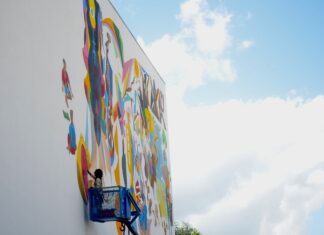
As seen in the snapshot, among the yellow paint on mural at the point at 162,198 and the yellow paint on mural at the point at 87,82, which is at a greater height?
the yellow paint on mural at the point at 162,198

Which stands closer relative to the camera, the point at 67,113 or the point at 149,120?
the point at 67,113

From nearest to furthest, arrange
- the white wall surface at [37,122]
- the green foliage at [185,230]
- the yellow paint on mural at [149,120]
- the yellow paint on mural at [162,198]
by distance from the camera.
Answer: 1. the white wall surface at [37,122]
2. the yellow paint on mural at [149,120]
3. the yellow paint on mural at [162,198]
4. the green foliage at [185,230]

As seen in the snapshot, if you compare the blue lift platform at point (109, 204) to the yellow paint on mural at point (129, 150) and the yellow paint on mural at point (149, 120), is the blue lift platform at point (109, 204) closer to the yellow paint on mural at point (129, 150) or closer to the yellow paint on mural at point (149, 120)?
the yellow paint on mural at point (129, 150)

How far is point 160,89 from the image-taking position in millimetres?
16047

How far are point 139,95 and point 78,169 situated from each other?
5.32 metres

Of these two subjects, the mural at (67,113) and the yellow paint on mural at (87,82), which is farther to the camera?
the yellow paint on mural at (87,82)

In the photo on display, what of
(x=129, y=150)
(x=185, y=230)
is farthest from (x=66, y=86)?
(x=185, y=230)

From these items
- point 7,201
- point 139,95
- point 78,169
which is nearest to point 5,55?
point 7,201

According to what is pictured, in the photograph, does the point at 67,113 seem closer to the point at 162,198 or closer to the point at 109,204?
the point at 109,204

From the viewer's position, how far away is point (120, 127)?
410 inches

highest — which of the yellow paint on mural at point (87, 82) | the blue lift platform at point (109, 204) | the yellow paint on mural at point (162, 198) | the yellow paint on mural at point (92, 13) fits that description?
the yellow paint on mural at point (92, 13)

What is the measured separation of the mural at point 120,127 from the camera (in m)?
8.67

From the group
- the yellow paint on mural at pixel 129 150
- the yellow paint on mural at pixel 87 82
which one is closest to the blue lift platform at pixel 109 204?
the yellow paint on mural at pixel 87 82

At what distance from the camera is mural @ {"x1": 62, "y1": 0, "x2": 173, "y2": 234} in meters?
8.67
